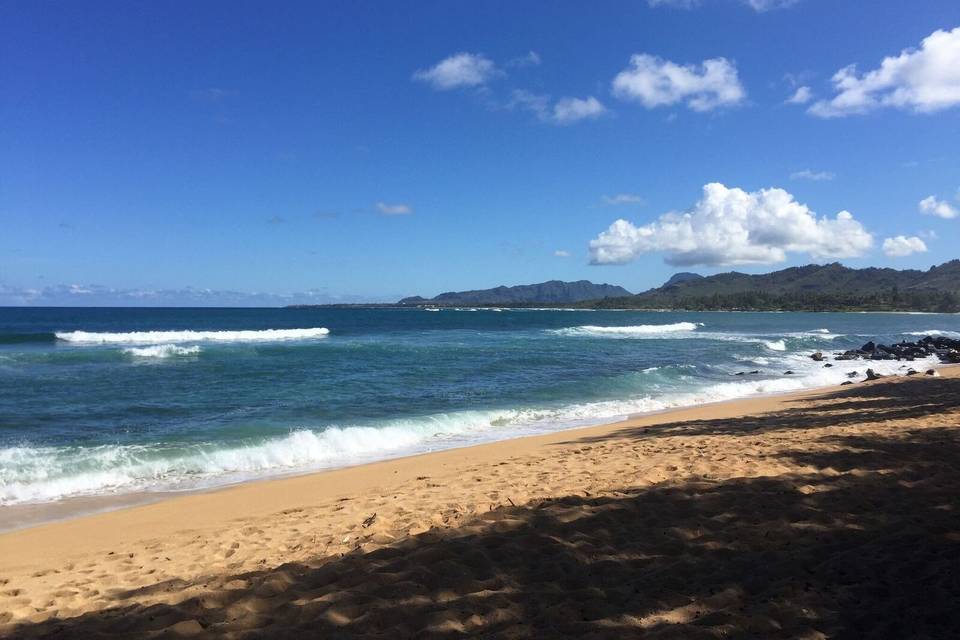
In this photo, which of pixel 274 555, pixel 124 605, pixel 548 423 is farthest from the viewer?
pixel 548 423

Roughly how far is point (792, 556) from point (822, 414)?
927 centimetres

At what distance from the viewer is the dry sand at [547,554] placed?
3494 mm

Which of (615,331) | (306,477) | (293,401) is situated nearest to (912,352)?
(615,331)

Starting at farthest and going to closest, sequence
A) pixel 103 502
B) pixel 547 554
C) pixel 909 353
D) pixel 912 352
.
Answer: pixel 912 352, pixel 909 353, pixel 103 502, pixel 547 554

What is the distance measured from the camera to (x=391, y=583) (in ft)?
13.4

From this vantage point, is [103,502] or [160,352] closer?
[103,502]

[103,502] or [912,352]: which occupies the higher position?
[912,352]

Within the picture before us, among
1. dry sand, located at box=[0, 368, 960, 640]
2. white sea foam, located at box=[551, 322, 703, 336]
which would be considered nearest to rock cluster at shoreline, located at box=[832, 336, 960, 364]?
white sea foam, located at box=[551, 322, 703, 336]

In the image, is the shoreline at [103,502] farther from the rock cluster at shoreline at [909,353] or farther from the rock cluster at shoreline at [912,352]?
the rock cluster at shoreline at [912,352]

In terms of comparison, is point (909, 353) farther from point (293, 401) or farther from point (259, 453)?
point (259, 453)

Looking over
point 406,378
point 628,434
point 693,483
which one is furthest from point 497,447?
point 406,378

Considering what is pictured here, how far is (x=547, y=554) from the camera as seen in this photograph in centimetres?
449

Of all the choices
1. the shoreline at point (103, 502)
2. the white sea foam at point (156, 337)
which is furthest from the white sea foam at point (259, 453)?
the white sea foam at point (156, 337)

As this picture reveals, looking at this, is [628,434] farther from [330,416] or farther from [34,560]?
[34,560]
